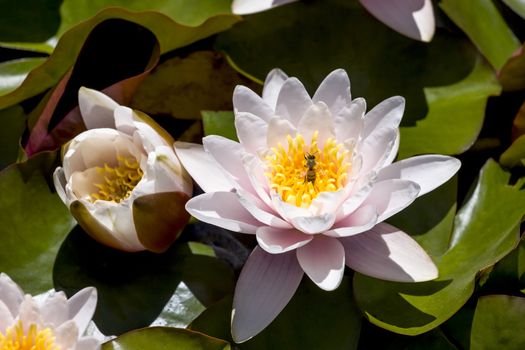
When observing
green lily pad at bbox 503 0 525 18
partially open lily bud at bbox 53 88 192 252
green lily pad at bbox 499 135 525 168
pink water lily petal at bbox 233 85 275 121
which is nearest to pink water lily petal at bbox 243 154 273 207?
pink water lily petal at bbox 233 85 275 121

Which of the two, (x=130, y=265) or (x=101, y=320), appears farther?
(x=130, y=265)

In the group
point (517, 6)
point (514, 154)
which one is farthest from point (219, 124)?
point (517, 6)

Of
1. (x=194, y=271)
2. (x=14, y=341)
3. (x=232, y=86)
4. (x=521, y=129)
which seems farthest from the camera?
(x=232, y=86)

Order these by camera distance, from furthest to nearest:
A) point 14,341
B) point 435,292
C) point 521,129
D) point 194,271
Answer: point 521,129 → point 194,271 → point 435,292 → point 14,341

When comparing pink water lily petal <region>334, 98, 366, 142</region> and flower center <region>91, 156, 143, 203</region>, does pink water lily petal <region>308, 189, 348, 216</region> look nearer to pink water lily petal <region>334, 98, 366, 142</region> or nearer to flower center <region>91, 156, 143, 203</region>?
pink water lily petal <region>334, 98, 366, 142</region>

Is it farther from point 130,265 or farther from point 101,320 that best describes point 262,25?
point 101,320

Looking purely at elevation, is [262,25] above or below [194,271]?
above

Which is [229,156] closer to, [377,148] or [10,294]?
[377,148]

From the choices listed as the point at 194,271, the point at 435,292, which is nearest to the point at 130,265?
the point at 194,271
